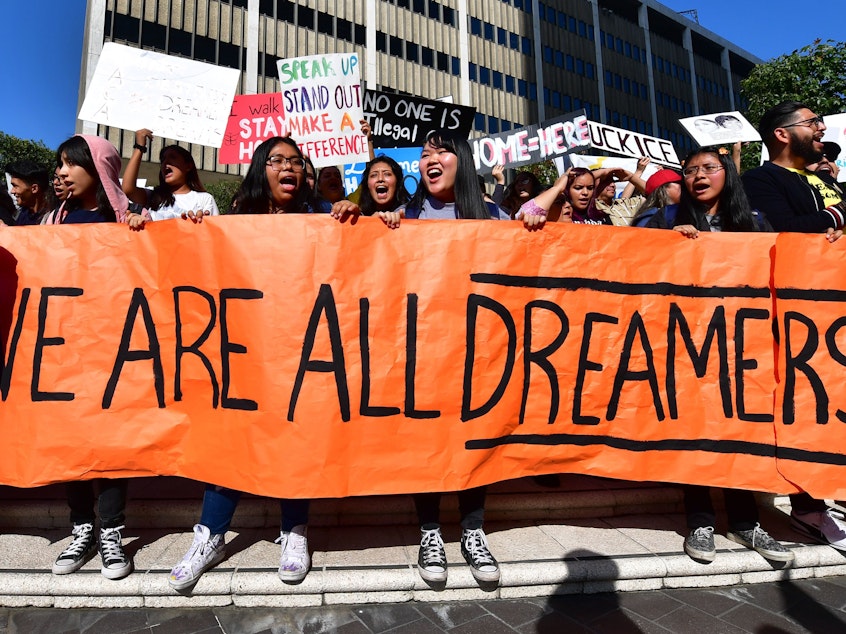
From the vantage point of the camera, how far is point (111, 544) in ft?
8.21

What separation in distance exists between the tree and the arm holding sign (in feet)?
49.2

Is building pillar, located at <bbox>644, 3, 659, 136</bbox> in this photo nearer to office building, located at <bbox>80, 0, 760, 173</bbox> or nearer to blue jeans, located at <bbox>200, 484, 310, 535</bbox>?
office building, located at <bbox>80, 0, 760, 173</bbox>

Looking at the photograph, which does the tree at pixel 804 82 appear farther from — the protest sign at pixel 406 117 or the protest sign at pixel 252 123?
the protest sign at pixel 252 123

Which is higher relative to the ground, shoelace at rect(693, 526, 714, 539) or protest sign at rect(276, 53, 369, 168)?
protest sign at rect(276, 53, 369, 168)

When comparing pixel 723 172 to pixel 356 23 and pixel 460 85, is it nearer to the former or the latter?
pixel 356 23

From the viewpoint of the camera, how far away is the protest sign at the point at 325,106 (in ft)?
17.3

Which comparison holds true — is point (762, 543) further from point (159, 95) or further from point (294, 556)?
point (159, 95)

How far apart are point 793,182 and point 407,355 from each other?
2.63 metres

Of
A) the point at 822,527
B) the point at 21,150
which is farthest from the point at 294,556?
the point at 21,150

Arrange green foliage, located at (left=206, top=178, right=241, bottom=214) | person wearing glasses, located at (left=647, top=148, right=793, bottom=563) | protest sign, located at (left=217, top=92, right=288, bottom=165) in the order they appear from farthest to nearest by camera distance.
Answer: green foliage, located at (left=206, top=178, right=241, bottom=214) < protest sign, located at (left=217, top=92, right=288, bottom=165) < person wearing glasses, located at (left=647, top=148, right=793, bottom=563)

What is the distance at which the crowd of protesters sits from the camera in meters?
2.54

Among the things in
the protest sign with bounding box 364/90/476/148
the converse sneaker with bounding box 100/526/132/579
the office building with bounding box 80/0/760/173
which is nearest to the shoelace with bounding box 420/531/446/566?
the converse sneaker with bounding box 100/526/132/579

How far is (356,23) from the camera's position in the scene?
30156 millimetres

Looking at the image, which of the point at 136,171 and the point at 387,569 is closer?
the point at 387,569
